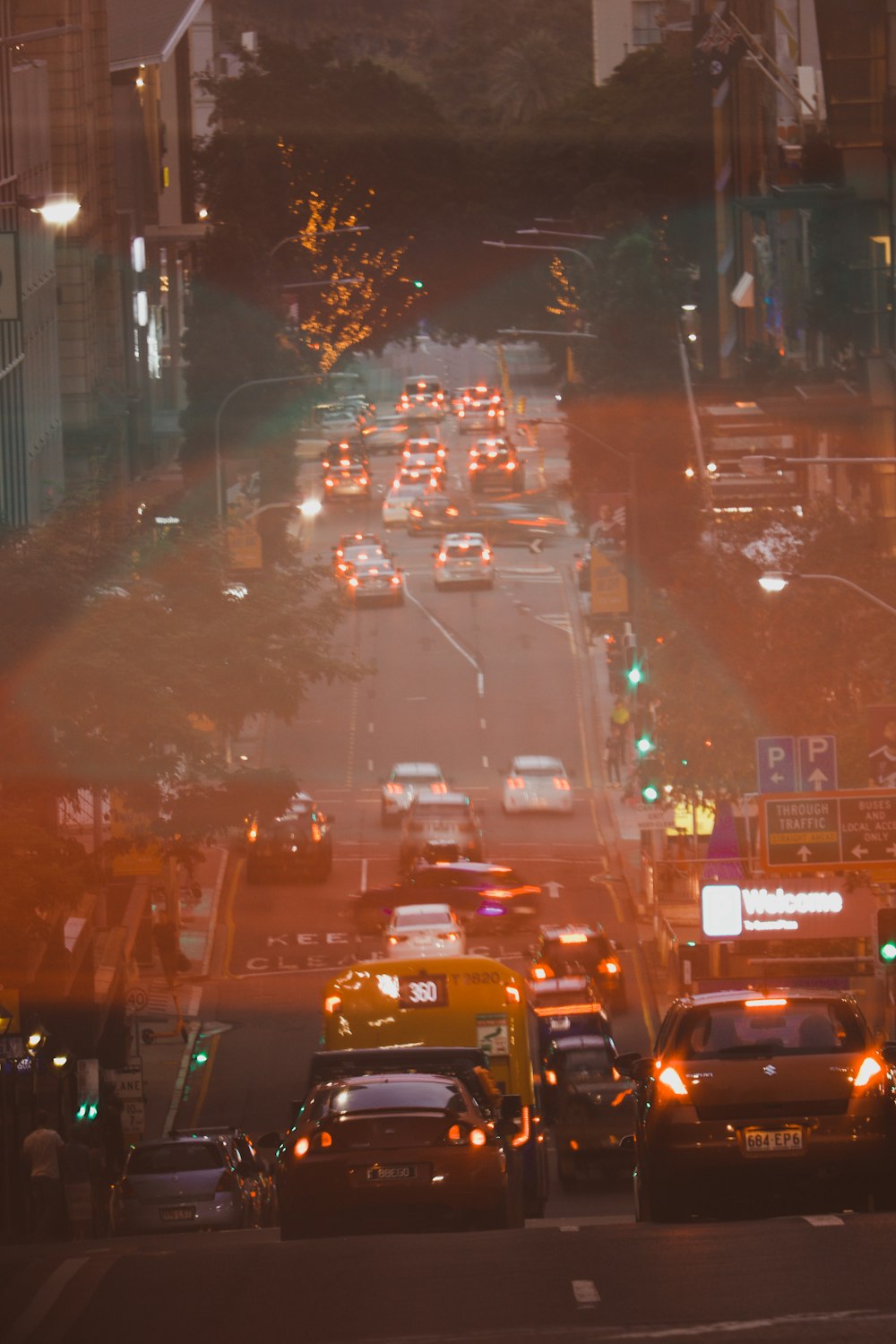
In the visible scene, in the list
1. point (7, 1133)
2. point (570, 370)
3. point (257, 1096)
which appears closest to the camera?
point (7, 1133)

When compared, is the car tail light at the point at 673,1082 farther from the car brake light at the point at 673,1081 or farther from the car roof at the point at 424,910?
the car roof at the point at 424,910

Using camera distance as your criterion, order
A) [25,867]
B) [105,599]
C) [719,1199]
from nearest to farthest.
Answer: [719,1199]
[25,867]
[105,599]

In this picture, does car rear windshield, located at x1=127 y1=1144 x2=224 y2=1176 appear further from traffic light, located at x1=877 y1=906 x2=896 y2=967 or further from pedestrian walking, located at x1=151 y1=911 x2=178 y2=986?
pedestrian walking, located at x1=151 y1=911 x2=178 y2=986

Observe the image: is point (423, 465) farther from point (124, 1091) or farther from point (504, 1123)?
point (504, 1123)

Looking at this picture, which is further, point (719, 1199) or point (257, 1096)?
point (257, 1096)

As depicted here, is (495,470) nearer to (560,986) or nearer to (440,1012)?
(560,986)

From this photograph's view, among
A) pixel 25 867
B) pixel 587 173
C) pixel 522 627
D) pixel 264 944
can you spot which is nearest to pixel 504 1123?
pixel 25 867

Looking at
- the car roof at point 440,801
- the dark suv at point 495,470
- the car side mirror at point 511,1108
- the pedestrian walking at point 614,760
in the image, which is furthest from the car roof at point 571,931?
the dark suv at point 495,470

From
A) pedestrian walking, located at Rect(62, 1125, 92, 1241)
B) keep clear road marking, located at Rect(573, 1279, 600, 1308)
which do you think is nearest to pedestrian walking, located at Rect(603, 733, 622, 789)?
pedestrian walking, located at Rect(62, 1125, 92, 1241)
